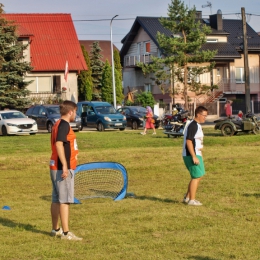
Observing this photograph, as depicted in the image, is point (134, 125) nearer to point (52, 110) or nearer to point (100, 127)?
point (100, 127)

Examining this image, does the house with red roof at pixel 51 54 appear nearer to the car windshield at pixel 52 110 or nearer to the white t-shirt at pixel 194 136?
the car windshield at pixel 52 110

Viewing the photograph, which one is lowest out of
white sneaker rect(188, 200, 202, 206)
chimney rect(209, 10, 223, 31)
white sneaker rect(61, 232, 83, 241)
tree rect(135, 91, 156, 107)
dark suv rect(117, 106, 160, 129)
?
white sneaker rect(61, 232, 83, 241)

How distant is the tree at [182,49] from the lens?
2085 inches

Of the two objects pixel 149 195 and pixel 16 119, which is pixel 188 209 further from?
pixel 16 119

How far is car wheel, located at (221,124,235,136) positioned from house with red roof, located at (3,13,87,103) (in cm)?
2696

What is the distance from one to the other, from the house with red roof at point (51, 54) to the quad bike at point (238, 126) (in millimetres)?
26966

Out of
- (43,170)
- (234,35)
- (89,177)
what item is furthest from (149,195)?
(234,35)

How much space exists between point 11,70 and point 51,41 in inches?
490

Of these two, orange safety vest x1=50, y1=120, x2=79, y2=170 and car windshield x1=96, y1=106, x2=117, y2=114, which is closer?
orange safety vest x1=50, y1=120, x2=79, y2=170

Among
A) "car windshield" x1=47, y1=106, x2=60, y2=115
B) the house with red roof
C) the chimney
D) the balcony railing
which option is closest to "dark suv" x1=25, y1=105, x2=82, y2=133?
"car windshield" x1=47, y1=106, x2=60, y2=115

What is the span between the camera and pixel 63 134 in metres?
8.98

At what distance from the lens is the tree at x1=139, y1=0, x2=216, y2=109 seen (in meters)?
53.0

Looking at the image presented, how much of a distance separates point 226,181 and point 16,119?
22.1 meters

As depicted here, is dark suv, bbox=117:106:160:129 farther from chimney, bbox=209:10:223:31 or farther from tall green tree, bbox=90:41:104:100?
tall green tree, bbox=90:41:104:100
